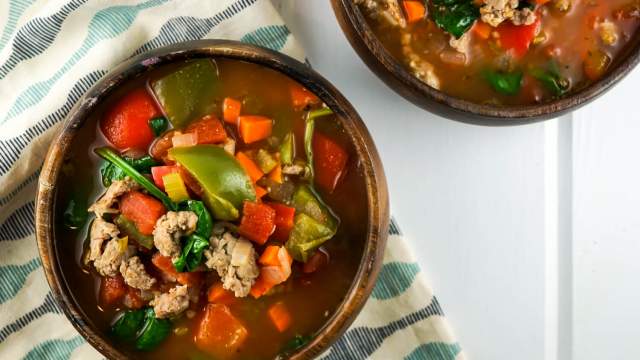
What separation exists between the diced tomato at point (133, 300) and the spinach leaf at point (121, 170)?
0.34 m

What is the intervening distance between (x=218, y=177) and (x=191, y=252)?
238 millimetres

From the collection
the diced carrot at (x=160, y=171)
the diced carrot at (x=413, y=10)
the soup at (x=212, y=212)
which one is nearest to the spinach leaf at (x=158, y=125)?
the soup at (x=212, y=212)

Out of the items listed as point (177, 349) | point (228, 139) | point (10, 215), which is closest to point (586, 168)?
point (228, 139)

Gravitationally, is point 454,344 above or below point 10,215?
below

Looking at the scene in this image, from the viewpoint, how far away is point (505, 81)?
8.96 feet

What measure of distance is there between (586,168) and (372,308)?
3.10 feet

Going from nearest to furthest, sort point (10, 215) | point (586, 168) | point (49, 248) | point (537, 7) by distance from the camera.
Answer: point (49, 248) → point (537, 7) → point (10, 215) → point (586, 168)

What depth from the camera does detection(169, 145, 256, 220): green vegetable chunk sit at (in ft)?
8.16

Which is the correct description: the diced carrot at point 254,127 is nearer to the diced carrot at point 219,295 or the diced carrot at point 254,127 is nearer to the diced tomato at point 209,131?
the diced tomato at point 209,131

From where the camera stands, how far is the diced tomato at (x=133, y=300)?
104 inches

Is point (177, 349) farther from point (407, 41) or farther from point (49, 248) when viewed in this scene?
point (407, 41)

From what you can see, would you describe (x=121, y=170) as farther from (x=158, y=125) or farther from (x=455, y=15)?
(x=455, y=15)

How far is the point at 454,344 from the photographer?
3.03m

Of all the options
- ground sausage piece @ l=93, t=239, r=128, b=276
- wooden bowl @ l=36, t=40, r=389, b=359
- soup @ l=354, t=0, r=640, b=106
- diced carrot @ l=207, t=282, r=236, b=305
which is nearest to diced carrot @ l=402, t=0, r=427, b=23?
soup @ l=354, t=0, r=640, b=106
